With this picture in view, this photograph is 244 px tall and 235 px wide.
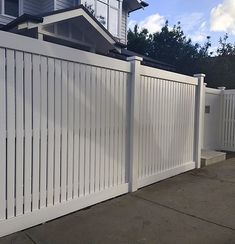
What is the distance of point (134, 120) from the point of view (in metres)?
5.28

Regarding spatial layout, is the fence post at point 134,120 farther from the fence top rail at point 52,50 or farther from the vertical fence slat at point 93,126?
the vertical fence slat at point 93,126

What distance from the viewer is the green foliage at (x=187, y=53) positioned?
64.6 ft

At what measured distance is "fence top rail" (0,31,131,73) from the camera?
341 cm

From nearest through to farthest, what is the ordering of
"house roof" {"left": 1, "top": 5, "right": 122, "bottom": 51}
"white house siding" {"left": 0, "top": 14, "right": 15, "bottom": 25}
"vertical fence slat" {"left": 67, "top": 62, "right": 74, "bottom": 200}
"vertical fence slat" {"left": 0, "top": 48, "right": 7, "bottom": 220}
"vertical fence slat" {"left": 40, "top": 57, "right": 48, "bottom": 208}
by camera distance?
"vertical fence slat" {"left": 0, "top": 48, "right": 7, "bottom": 220}
"vertical fence slat" {"left": 40, "top": 57, "right": 48, "bottom": 208}
"vertical fence slat" {"left": 67, "top": 62, "right": 74, "bottom": 200}
"house roof" {"left": 1, "top": 5, "right": 122, "bottom": 51}
"white house siding" {"left": 0, "top": 14, "right": 15, "bottom": 25}

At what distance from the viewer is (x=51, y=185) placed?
3.98m

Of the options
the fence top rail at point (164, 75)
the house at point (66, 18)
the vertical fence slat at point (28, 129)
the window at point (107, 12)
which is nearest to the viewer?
the vertical fence slat at point (28, 129)

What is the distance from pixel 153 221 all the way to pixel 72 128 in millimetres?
1646

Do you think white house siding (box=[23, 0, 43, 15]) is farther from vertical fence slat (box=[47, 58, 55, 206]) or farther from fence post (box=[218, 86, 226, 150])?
vertical fence slat (box=[47, 58, 55, 206])

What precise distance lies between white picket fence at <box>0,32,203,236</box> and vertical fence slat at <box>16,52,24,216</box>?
0.01 metres

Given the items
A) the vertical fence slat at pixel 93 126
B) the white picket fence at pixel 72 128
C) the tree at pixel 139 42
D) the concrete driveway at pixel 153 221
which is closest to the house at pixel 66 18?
the white picket fence at pixel 72 128

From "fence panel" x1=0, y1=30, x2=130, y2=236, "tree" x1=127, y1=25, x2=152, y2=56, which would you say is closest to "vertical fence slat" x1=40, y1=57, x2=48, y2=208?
"fence panel" x1=0, y1=30, x2=130, y2=236

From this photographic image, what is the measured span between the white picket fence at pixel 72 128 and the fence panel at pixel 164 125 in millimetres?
20

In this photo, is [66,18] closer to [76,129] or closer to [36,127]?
[76,129]

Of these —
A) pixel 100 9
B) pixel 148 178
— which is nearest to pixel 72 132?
pixel 148 178
